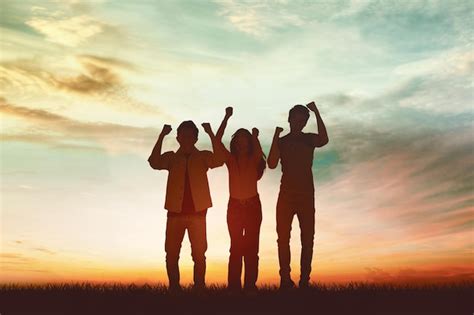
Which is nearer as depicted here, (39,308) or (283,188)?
(39,308)

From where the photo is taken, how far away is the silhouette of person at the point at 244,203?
44.8 ft

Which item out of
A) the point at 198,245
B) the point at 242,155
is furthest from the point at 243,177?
the point at 198,245

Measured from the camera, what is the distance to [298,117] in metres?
13.5

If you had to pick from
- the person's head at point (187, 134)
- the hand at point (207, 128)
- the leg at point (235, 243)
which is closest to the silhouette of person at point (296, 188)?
the leg at point (235, 243)

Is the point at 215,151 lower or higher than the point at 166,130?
lower

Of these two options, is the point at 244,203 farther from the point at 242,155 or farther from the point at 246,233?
the point at 242,155

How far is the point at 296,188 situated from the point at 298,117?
1.37m

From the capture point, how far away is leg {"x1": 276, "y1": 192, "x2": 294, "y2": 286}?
13336mm

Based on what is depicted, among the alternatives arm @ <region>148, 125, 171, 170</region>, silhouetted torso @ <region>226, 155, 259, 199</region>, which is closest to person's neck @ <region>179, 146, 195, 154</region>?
arm @ <region>148, 125, 171, 170</region>

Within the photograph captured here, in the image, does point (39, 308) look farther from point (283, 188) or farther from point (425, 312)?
point (425, 312)

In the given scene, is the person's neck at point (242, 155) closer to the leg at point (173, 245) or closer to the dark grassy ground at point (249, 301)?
the leg at point (173, 245)

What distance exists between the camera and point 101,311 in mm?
11820

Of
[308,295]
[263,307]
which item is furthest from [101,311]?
[308,295]

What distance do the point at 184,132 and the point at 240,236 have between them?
7.64 ft
